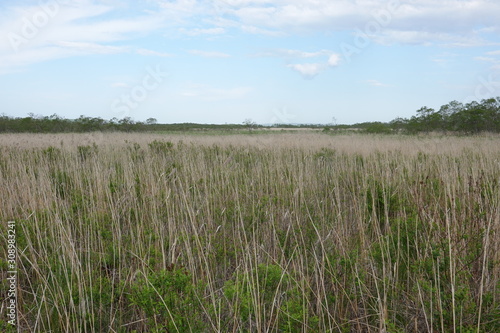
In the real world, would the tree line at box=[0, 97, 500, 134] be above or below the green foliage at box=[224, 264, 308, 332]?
above

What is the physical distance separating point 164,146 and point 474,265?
374 inches

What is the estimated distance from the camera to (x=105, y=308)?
90.0 inches

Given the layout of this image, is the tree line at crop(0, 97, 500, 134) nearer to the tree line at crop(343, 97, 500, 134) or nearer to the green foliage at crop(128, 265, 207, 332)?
the tree line at crop(343, 97, 500, 134)

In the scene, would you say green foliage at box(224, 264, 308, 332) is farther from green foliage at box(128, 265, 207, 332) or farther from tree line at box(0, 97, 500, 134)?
tree line at box(0, 97, 500, 134)

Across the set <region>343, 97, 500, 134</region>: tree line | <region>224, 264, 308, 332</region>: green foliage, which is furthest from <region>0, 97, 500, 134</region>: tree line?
<region>224, 264, 308, 332</region>: green foliage

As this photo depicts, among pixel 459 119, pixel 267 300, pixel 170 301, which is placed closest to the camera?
pixel 170 301

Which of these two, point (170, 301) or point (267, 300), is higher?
point (170, 301)

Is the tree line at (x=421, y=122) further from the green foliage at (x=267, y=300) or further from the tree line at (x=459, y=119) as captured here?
the green foliage at (x=267, y=300)

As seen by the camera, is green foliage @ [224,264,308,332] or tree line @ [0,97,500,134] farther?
tree line @ [0,97,500,134]

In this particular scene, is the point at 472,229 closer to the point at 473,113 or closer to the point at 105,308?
the point at 105,308

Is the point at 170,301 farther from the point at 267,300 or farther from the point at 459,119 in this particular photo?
the point at 459,119

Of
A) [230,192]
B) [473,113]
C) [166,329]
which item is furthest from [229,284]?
[473,113]

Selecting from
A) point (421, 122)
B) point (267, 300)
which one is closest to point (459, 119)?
point (421, 122)

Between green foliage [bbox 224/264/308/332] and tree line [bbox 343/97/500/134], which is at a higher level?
tree line [bbox 343/97/500/134]
